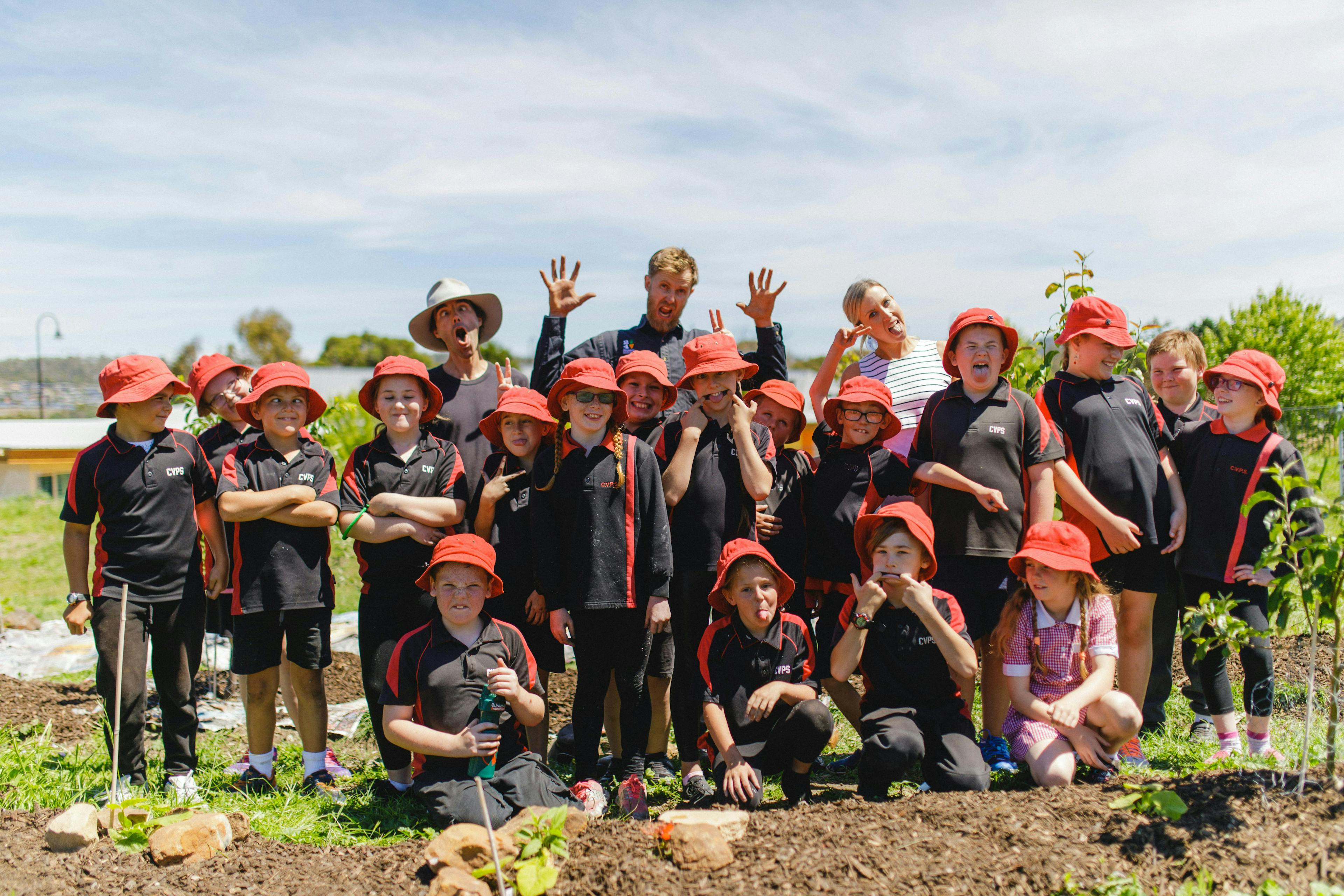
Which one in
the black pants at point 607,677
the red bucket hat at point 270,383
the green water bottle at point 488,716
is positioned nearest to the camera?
the green water bottle at point 488,716

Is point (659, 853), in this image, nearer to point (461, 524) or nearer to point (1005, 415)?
point (461, 524)

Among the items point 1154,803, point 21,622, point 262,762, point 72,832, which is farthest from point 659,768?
point 21,622

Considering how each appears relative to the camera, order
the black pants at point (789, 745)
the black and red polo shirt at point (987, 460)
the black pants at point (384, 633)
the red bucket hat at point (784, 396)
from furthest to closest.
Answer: the red bucket hat at point (784, 396) < the black pants at point (384, 633) < the black and red polo shirt at point (987, 460) < the black pants at point (789, 745)

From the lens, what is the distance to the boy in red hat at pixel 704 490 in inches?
176

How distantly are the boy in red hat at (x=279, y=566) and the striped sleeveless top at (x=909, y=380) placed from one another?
3.04m

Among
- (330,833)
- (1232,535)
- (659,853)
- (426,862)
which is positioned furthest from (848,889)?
(1232,535)

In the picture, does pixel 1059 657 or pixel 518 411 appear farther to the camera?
pixel 518 411

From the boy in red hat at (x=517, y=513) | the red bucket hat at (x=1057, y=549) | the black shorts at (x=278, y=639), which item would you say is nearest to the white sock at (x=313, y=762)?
the black shorts at (x=278, y=639)

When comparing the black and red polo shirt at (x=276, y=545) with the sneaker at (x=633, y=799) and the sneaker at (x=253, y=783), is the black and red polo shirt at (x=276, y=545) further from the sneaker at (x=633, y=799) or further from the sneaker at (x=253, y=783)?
the sneaker at (x=633, y=799)

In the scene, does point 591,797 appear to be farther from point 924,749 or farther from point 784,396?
point 784,396

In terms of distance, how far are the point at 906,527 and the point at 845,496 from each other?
0.54 metres

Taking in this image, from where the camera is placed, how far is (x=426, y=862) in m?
3.30

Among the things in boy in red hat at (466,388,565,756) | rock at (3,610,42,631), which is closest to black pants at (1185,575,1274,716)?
boy in red hat at (466,388,565,756)

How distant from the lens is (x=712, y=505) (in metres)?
4.52
